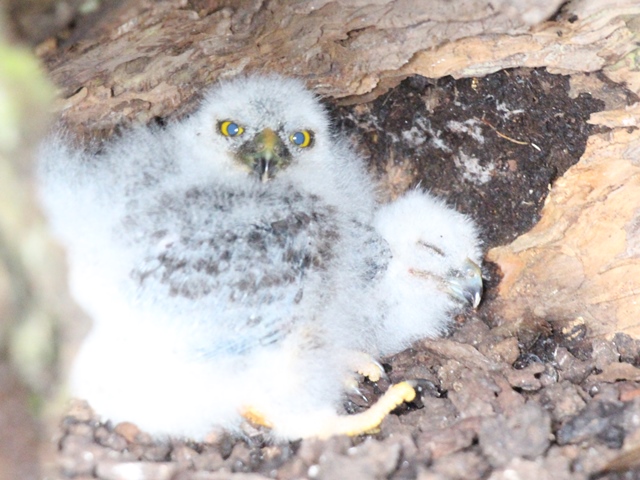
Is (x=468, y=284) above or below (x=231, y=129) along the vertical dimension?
below

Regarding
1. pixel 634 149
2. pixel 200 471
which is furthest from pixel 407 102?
pixel 200 471

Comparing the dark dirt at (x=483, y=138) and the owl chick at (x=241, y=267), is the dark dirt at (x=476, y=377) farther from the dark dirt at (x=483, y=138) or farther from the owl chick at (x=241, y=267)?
the owl chick at (x=241, y=267)

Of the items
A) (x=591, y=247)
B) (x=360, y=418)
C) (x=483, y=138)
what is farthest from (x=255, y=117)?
(x=591, y=247)

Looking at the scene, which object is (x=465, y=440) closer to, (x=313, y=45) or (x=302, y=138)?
(x=302, y=138)


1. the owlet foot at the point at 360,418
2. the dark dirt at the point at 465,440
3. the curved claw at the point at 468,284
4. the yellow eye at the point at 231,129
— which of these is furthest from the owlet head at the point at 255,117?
the dark dirt at the point at 465,440

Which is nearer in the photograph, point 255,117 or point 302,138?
point 255,117

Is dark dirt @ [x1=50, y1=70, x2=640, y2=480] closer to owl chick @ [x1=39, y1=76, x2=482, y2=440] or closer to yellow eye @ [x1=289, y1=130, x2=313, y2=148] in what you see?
owl chick @ [x1=39, y1=76, x2=482, y2=440]

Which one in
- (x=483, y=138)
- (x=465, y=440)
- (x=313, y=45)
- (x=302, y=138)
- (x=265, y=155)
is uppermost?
(x=313, y=45)
